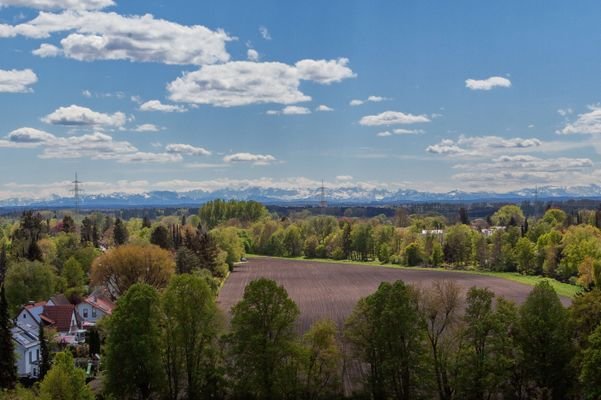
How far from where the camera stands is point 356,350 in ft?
146

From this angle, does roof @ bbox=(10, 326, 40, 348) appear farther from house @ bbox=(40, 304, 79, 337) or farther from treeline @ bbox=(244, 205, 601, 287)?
treeline @ bbox=(244, 205, 601, 287)

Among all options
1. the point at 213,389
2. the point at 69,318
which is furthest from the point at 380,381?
the point at 69,318

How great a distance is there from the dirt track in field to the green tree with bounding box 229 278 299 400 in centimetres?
2522

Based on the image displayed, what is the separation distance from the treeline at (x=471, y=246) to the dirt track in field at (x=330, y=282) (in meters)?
9.94

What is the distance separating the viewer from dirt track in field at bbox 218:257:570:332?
88.1m

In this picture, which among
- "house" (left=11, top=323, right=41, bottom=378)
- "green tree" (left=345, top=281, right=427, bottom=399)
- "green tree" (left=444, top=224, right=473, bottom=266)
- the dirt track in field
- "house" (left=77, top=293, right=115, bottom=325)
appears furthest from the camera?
"green tree" (left=444, top=224, right=473, bottom=266)

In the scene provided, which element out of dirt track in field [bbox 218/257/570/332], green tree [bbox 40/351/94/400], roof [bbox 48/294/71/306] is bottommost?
dirt track in field [bbox 218/257/570/332]

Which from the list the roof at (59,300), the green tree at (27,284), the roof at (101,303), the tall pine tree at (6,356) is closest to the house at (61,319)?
the roof at (101,303)

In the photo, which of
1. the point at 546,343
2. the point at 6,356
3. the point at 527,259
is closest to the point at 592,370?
the point at 546,343

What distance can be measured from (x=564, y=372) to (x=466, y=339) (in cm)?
616

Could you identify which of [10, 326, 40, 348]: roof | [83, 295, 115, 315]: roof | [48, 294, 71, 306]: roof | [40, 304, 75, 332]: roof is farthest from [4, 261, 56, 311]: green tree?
[10, 326, 40, 348]: roof

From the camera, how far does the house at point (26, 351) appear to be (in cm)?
5572

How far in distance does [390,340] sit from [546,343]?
32.0 ft

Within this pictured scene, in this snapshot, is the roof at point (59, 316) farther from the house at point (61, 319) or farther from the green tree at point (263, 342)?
the green tree at point (263, 342)
